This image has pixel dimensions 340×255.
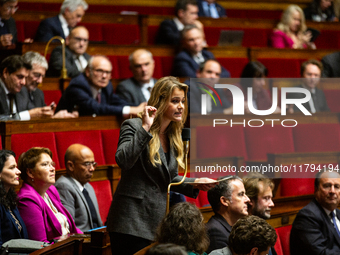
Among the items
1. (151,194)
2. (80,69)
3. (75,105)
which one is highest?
(80,69)

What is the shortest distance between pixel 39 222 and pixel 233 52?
1.65m

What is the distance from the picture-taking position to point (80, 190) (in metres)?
1.42

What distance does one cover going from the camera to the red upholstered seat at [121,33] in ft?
8.79

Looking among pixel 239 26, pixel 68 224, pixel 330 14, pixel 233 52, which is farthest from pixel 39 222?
pixel 330 14

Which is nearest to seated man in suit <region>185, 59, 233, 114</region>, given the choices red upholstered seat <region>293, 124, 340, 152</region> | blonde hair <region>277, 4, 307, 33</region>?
red upholstered seat <region>293, 124, 340, 152</region>

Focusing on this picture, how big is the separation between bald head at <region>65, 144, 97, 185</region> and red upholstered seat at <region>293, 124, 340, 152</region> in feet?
2.72

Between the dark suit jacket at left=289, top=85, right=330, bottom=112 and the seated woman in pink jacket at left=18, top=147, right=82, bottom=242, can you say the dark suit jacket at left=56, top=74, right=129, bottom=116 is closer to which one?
the seated woman in pink jacket at left=18, top=147, right=82, bottom=242

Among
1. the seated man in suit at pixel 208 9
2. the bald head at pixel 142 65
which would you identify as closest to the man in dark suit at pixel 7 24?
the bald head at pixel 142 65

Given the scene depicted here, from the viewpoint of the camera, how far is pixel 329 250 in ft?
4.45

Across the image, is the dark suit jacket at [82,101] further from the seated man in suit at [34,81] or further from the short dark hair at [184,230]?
the short dark hair at [184,230]

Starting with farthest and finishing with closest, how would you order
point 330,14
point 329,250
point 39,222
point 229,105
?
point 330,14, point 229,105, point 329,250, point 39,222

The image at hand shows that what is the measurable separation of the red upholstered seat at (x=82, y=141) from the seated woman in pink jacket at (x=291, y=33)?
1.43 m

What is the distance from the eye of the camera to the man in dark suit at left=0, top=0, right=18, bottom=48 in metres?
2.16

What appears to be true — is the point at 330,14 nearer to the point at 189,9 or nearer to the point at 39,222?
the point at 189,9
